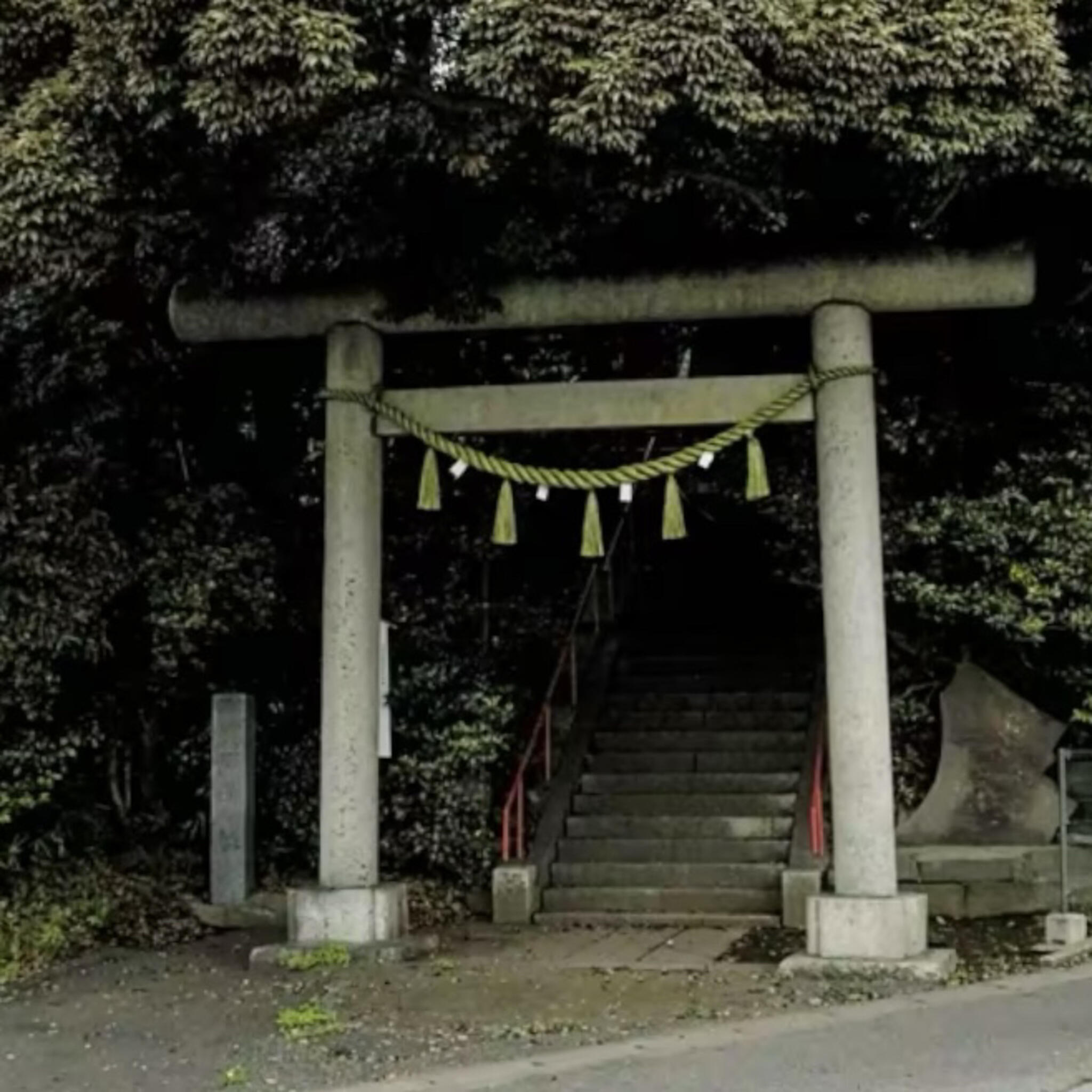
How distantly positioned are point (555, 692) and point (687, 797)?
1.69 metres

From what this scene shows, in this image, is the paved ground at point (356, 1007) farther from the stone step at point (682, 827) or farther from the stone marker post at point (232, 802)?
the stone step at point (682, 827)

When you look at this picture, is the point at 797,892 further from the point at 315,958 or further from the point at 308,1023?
the point at 308,1023

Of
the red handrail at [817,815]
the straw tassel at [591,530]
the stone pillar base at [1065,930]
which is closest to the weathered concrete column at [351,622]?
the straw tassel at [591,530]

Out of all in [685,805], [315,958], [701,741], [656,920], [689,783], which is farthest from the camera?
[701,741]

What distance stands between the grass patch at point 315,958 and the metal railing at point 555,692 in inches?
81.9

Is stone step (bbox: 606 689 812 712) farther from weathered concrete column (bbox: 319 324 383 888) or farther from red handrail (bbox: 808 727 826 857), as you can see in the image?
weathered concrete column (bbox: 319 324 383 888)

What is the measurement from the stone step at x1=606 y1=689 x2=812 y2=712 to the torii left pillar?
133 inches

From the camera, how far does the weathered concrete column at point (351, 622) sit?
858cm

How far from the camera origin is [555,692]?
1191 cm

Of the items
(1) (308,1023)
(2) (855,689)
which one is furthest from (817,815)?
(1) (308,1023)

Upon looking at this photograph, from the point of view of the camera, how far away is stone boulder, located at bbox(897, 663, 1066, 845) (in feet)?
33.2

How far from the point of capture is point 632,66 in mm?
6820

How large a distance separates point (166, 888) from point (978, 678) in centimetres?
575

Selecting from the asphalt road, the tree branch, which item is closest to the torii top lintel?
the tree branch
